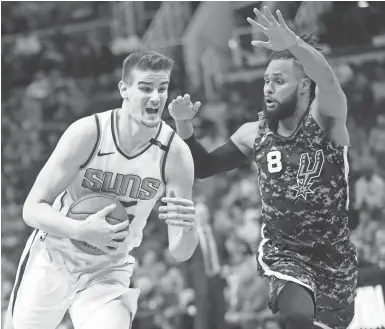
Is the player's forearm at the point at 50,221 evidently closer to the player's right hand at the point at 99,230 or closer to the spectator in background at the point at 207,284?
the player's right hand at the point at 99,230

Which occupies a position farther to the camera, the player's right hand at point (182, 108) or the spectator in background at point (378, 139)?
the spectator in background at point (378, 139)

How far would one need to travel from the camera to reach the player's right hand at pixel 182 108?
446cm

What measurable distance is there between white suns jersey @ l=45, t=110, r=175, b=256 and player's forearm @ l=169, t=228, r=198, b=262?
0.92ft

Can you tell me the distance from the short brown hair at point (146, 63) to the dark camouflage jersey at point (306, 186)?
2.60ft

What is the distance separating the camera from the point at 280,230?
4.25 m

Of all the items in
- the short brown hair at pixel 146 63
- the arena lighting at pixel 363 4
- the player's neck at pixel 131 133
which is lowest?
the player's neck at pixel 131 133

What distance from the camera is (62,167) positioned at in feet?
12.5

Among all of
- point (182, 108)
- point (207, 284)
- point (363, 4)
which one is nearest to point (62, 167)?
point (182, 108)

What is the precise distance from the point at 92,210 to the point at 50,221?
0.75 ft

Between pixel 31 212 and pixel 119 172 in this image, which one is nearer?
pixel 31 212

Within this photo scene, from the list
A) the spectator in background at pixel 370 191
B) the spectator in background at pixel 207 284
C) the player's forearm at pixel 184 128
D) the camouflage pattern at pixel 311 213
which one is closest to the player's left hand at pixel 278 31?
the camouflage pattern at pixel 311 213

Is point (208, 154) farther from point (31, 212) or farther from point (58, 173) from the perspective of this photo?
point (31, 212)

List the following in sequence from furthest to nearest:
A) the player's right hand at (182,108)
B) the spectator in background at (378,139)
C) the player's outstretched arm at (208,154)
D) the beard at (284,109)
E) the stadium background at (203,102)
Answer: the spectator in background at (378,139) → the stadium background at (203,102) → the player's outstretched arm at (208,154) → the player's right hand at (182,108) → the beard at (284,109)

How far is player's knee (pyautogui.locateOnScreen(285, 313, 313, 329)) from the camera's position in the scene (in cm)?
381
